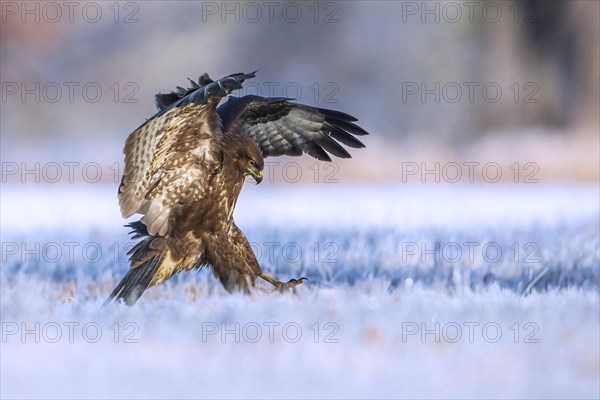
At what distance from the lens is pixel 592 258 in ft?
13.6

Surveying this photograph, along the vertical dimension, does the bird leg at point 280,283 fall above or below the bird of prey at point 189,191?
below

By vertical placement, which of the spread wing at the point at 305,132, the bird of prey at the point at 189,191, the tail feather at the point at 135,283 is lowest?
the tail feather at the point at 135,283

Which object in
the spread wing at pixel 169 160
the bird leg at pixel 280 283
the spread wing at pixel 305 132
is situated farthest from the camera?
the spread wing at pixel 305 132

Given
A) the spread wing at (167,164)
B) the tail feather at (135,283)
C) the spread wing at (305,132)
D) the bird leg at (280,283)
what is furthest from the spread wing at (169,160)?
the spread wing at (305,132)

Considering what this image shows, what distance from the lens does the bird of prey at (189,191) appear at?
3348mm

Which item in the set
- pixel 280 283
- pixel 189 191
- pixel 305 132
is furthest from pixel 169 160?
pixel 305 132

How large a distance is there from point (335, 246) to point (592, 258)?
100 cm

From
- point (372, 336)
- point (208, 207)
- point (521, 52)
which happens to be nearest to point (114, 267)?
point (208, 207)

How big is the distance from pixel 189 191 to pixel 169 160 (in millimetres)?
126

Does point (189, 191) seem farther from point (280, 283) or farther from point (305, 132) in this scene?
point (305, 132)

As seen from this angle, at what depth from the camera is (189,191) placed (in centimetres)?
350

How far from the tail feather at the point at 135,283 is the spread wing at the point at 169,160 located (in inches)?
4.1

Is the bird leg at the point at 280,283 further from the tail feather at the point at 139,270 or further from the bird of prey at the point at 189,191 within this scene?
the tail feather at the point at 139,270

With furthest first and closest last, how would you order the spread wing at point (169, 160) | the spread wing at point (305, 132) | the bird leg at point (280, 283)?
1. the spread wing at point (305, 132)
2. the bird leg at point (280, 283)
3. the spread wing at point (169, 160)
